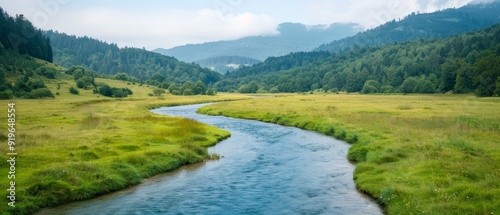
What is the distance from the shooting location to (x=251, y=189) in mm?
29422

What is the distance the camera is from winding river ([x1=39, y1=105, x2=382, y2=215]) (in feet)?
81.4

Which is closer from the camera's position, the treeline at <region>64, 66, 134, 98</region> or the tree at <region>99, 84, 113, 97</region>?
the tree at <region>99, 84, 113, 97</region>

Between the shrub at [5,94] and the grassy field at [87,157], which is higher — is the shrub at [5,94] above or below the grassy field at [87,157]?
above

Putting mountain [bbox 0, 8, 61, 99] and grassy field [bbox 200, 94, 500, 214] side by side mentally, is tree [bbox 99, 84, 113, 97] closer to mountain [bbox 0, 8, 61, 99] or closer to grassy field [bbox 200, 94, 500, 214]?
mountain [bbox 0, 8, 61, 99]

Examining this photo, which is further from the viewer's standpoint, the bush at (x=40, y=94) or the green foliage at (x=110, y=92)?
the green foliage at (x=110, y=92)

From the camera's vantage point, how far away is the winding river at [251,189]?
2481 centimetres

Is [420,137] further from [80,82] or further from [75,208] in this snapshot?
[80,82]

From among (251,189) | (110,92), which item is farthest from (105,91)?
(251,189)

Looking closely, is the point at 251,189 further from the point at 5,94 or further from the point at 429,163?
the point at 5,94

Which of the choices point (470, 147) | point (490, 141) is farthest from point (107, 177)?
point (490, 141)

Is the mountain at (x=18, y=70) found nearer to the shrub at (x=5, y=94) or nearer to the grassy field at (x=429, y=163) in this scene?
the shrub at (x=5, y=94)

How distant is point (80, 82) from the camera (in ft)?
520

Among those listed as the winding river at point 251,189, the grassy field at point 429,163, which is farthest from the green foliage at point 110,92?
the winding river at point 251,189

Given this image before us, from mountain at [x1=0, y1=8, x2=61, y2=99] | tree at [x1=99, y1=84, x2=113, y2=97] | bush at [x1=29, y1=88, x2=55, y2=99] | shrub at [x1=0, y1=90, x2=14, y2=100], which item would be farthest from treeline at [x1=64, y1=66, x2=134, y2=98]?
shrub at [x1=0, y1=90, x2=14, y2=100]
